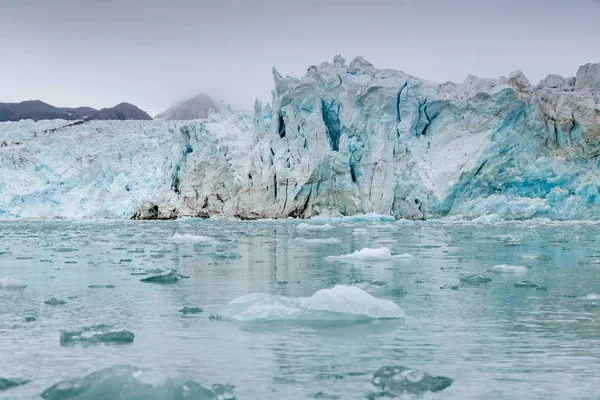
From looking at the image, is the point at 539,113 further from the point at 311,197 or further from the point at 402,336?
the point at 402,336

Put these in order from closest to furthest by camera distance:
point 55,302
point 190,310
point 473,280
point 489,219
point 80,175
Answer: point 190,310, point 55,302, point 473,280, point 489,219, point 80,175

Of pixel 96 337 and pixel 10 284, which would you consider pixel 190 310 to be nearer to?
pixel 96 337

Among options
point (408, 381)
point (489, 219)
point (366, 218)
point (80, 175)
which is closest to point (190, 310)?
point (408, 381)

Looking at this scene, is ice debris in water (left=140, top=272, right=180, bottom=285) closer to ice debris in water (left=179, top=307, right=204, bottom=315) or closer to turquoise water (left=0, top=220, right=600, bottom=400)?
turquoise water (left=0, top=220, right=600, bottom=400)

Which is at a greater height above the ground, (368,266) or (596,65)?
(596,65)

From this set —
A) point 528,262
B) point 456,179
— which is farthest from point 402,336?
point 456,179

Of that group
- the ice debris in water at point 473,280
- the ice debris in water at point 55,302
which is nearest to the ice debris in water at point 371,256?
the ice debris in water at point 473,280

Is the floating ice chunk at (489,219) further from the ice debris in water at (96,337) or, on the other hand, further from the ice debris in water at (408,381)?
the ice debris in water at (408,381)
